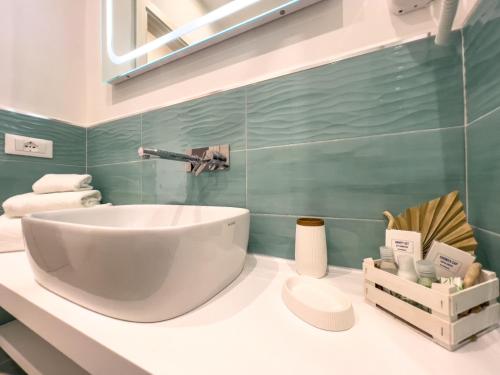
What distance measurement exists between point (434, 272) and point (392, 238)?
102mm

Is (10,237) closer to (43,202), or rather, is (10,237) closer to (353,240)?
(43,202)

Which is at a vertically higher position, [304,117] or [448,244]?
[304,117]

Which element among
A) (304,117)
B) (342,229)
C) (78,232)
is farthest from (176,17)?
(342,229)

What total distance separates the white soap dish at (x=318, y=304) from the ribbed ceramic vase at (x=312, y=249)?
69 mm

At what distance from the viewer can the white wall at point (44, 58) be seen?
914 millimetres

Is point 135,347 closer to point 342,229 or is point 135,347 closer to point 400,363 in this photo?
point 400,363

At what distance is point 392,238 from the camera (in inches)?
17.1

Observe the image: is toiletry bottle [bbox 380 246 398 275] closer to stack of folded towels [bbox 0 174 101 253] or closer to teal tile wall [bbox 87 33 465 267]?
teal tile wall [bbox 87 33 465 267]

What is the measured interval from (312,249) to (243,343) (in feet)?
0.96

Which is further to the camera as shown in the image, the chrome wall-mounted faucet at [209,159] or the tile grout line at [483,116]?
the chrome wall-mounted faucet at [209,159]

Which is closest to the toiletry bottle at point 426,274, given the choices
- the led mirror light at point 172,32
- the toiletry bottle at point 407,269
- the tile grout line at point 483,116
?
the toiletry bottle at point 407,269

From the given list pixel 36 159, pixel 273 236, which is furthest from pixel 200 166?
pixel 36 159

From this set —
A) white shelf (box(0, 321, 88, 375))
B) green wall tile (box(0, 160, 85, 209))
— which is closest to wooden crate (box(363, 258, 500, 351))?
white shelf (box(0, 321, 88, 375))

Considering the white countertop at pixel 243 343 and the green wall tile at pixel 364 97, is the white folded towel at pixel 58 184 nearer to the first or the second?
the white countertop at pixel 243 343
